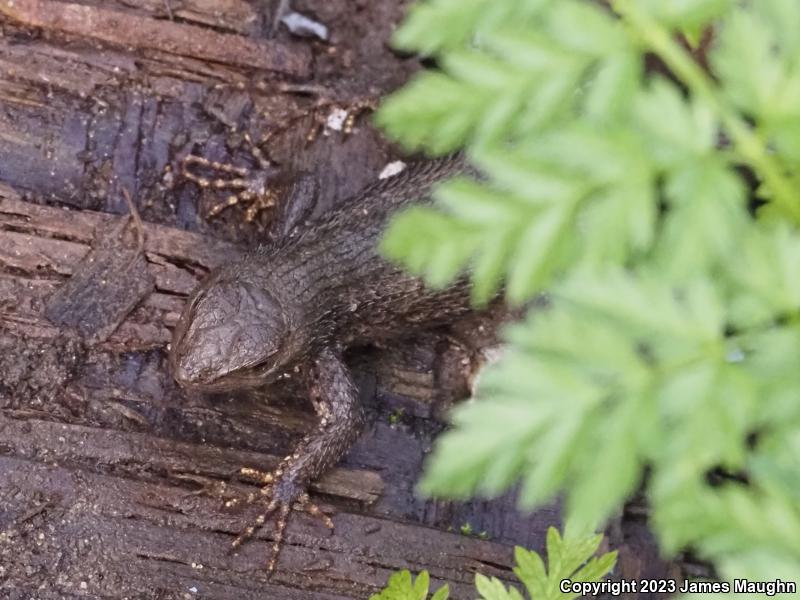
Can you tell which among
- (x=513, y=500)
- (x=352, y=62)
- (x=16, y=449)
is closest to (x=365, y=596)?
(x=513, y=500)

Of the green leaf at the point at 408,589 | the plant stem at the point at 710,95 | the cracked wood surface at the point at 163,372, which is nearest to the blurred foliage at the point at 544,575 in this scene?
the green leaf at the point at 408,589

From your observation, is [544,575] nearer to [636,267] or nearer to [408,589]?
[408,589]

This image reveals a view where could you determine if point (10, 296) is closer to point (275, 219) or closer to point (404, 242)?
point (275, 219)

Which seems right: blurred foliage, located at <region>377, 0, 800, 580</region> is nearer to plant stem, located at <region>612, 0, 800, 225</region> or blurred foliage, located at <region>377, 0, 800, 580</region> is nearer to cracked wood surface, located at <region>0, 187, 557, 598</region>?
plant stem, located at <region>612, 0, 800, 225</region>

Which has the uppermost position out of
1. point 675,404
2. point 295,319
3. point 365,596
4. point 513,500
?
point 675,404

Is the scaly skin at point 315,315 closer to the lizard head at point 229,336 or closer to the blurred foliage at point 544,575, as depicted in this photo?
the lizard head at point 229,336

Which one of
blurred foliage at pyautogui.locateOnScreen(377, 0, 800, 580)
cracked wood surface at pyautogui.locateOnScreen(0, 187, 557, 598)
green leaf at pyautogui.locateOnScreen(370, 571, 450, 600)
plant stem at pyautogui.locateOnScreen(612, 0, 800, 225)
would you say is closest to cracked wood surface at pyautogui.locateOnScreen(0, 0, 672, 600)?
cracked wood surface at pyautogui.locateOnScreen(0, 187, 557, 598)

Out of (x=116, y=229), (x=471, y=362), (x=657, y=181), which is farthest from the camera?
(x=471, y=362)
